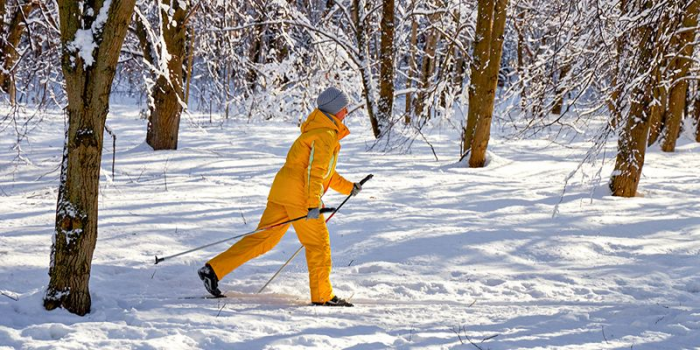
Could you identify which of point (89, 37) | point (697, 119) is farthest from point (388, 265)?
point (697, 119)

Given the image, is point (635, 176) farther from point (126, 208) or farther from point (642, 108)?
point (126, 208)

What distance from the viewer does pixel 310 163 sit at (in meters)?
4.66

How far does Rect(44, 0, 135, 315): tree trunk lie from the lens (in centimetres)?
355

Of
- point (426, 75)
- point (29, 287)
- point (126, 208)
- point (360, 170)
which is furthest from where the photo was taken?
point (426, 75)

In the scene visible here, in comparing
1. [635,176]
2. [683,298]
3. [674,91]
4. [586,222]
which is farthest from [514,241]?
[674,91]

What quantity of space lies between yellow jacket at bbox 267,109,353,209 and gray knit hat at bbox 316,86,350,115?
4cm

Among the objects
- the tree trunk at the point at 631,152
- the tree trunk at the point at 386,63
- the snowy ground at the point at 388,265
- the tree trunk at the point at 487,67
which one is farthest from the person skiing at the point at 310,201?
the tree trunk at the point at 386,63

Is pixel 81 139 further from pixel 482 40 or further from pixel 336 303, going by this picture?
pixel 482 40

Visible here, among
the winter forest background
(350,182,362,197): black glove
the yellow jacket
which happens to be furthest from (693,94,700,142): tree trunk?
the yellow jacket

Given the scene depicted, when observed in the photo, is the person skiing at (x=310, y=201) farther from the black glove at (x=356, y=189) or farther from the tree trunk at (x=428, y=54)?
the tree trunk at (x=428, y=54)

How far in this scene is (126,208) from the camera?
23.6ft

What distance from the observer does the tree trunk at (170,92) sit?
35.0ft

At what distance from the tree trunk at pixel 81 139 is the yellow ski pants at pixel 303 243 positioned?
3.74 ft

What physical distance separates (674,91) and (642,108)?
901 centimetres
